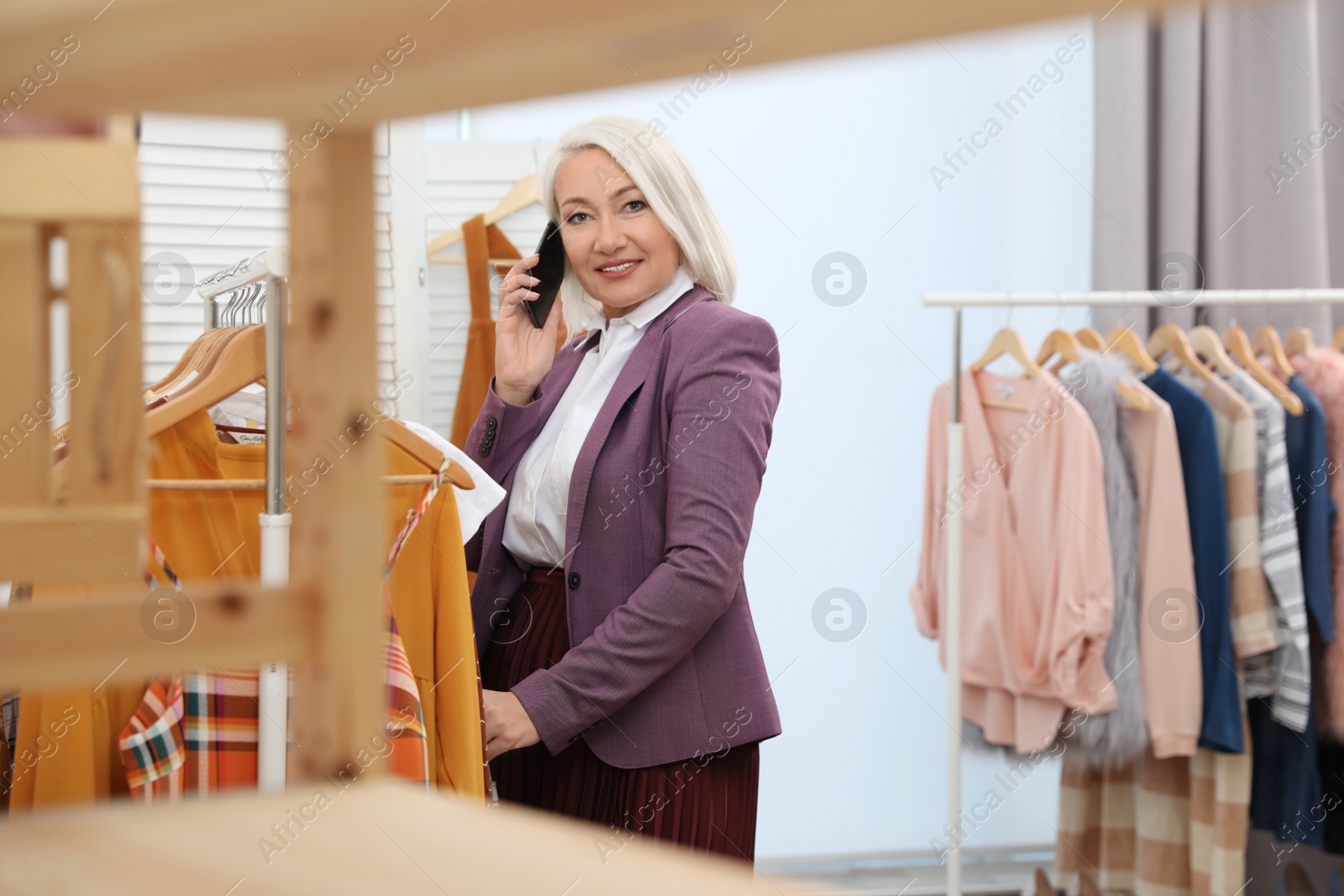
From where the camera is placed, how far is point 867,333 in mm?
2441

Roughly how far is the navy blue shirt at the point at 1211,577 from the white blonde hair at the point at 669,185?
0.83 m

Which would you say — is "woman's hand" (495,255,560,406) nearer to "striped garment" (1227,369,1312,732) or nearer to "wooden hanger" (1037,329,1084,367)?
"wooden hanger" (1037,329,1084,367)

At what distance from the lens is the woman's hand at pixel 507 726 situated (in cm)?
113

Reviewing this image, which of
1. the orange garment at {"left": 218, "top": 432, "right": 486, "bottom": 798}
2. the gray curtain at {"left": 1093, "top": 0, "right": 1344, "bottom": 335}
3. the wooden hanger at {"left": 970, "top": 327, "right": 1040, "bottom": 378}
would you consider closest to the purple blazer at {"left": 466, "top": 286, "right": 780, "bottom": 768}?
the orange garment at {"left": 218, "top": 432, "right": 486, "bottom": 798}

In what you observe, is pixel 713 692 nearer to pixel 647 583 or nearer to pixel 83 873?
pixel 647 583

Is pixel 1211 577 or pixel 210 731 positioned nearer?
pixel 210 731

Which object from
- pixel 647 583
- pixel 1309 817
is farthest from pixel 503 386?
pixel 1309 817

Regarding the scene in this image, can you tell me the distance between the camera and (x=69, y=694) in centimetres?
89

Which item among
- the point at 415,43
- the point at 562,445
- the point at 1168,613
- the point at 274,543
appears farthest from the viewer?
the point at 1168,613

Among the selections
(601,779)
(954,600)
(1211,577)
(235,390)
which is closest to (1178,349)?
(1211,577)

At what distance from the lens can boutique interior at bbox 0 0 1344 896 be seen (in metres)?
0.30

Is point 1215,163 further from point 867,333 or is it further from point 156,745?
point 156,745

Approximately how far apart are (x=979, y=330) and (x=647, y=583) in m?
1.56

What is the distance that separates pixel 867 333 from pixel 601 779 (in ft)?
4.87
